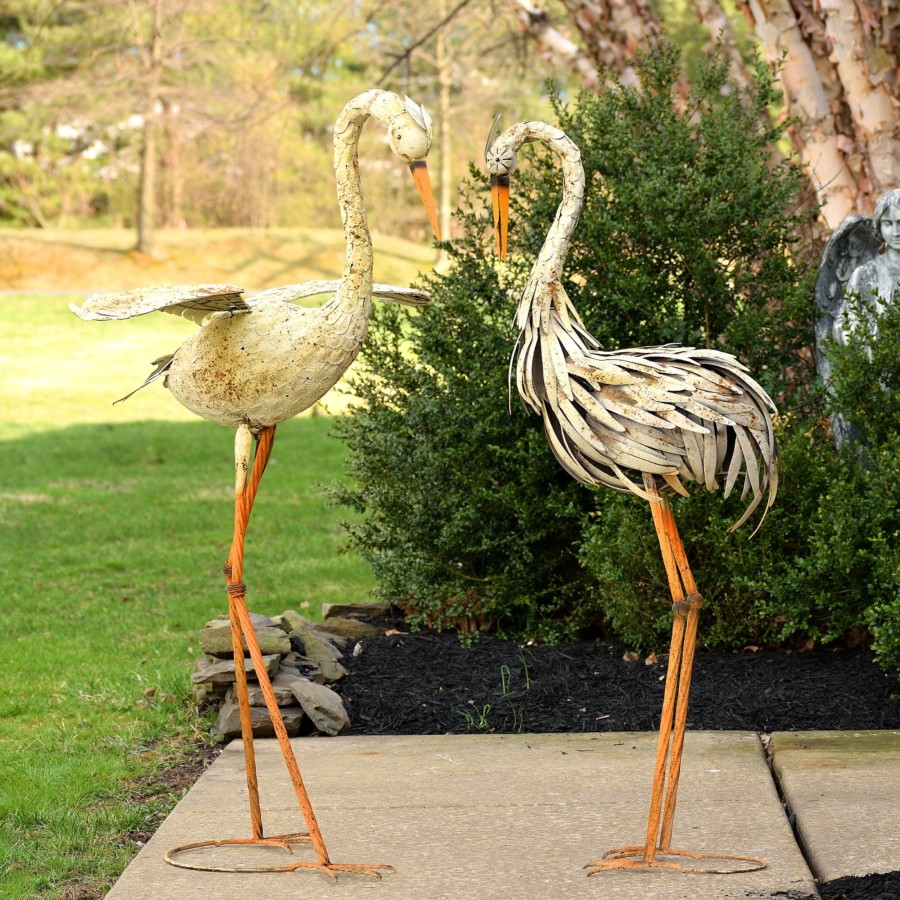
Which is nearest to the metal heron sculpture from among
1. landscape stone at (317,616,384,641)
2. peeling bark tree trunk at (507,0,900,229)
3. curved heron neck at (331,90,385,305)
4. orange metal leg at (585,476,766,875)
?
curved heron neck at (331,90,385,305)

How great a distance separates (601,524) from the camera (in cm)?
→ 573

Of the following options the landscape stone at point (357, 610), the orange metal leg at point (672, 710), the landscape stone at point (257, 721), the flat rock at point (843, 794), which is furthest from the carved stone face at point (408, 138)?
the landscape stone at point (357, 610)

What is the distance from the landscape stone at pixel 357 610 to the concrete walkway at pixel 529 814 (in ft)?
5.58

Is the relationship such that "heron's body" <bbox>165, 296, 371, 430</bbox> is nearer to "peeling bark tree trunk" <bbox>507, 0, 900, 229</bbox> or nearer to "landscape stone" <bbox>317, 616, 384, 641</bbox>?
"landscape stone" <bbox>317, 616, 384, 641</bbox>

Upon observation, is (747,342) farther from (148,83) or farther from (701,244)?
(148,83)

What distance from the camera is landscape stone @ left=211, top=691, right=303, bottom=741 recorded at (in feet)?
16.2

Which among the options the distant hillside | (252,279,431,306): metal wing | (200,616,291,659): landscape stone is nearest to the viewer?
(252,279,431,306): metal wing

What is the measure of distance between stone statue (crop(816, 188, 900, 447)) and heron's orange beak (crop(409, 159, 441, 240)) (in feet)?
8.32

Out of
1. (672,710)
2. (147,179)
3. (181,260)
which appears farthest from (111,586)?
(181,260)

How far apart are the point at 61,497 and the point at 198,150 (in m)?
22.5

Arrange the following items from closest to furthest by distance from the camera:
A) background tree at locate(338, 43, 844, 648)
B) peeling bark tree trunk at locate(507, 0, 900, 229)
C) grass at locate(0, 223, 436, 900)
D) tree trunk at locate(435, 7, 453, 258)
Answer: grass at locate(0, 223, 436, 900)
background tree at locate(338, 43, 844, 648)
peeling bark tree trunk at locate(507, 0, 900, 229)
tree trunk at locate(435, 7, 453, 258)

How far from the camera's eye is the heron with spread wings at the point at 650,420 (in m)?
3.34

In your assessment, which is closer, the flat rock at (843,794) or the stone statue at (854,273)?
the flat rock at (843,794)

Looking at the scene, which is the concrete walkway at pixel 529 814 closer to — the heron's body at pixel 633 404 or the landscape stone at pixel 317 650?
the landscape stone at pixel 317 650
